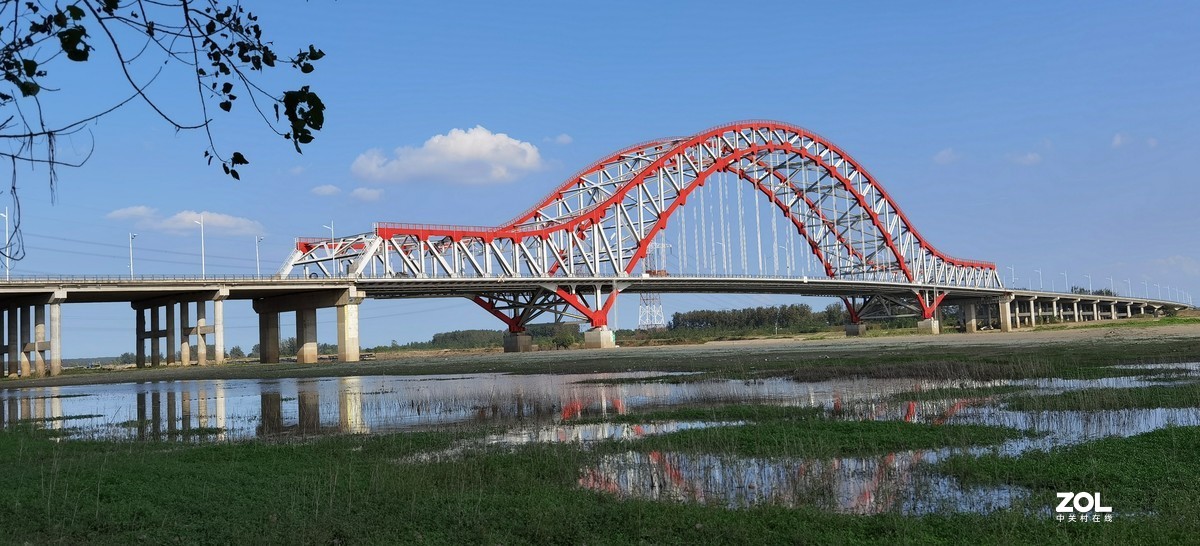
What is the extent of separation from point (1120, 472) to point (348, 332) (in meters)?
71.0

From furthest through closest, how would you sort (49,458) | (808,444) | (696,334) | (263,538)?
(696,334), (49,458), (808,444), (263,538)

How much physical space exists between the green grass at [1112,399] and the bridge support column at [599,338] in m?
75.0

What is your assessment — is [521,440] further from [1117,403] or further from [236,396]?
[236,396]

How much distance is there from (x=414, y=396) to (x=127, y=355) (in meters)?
168

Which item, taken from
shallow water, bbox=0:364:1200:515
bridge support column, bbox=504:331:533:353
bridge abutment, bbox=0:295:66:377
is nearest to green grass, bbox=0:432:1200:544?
shallow water, bbox=0:364:1200:515

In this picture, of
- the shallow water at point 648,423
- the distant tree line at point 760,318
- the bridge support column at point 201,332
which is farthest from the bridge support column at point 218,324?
the distant tree line at point 760,318

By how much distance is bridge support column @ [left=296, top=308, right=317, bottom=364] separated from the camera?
7662 centimetres

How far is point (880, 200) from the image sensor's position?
14362 centimetres

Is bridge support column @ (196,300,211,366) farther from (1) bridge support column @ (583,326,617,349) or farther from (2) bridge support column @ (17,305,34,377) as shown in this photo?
(1) bridge support column @ (583,326,617,349)

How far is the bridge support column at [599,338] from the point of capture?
93.4 m

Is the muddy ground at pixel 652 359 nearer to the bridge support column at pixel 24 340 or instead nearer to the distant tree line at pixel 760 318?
Result: the bridge support column at pixel 24 340

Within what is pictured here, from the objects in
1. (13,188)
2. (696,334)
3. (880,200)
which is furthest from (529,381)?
(880,200)

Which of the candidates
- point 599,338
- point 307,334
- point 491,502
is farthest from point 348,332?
point 491,502

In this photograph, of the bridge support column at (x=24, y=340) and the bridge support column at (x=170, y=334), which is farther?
the bridge support column at (x=170, y=334)
